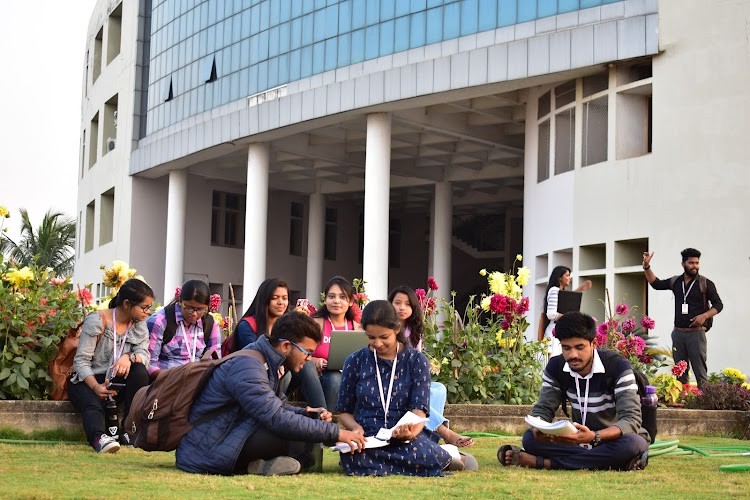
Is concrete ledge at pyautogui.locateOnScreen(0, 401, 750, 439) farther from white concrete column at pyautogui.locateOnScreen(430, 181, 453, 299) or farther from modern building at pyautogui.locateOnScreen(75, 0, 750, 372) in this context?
white concrete column at pyautogui.locateOnScreen(430, 181, 453, 299)

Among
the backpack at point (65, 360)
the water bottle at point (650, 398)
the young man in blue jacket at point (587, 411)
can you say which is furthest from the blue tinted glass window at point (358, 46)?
→ the young man in blue jacket at point (587, 411)

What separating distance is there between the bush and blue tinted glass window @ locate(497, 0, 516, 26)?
14084mm

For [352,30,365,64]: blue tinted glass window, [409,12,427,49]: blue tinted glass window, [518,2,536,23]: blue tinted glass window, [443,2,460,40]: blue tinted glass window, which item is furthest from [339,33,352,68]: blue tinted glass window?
[518,2,536,23]: blue tinted glass window

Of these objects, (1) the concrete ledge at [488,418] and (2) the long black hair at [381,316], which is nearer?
(2) the long black hair at [381,316]

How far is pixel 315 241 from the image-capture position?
1577 inches

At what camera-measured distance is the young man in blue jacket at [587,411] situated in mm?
7195

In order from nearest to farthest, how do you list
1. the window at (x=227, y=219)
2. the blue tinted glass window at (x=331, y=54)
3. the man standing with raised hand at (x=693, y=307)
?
1. the man standing with raised hand at (x=693, y=307)
2. the blue tinted glass window at (x=331, y=54)
3. the window at (x=227, y=219)

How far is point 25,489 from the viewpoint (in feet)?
18.9

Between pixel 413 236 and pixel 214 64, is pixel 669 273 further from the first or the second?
pixel 413 236

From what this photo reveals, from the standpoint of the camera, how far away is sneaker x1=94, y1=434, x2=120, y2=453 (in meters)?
8.34

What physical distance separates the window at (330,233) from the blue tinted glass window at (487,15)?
21.3 meters

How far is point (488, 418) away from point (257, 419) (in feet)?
15.2

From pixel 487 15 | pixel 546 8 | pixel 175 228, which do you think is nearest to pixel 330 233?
pixel 175 228

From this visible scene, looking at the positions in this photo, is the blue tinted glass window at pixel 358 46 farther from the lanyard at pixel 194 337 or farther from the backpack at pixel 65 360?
the backpack at pixel 65 360
